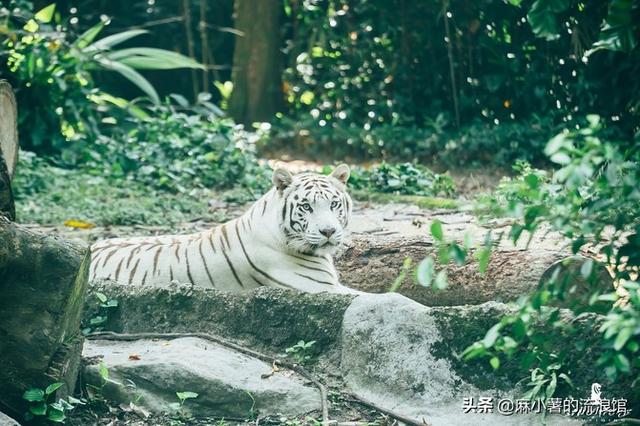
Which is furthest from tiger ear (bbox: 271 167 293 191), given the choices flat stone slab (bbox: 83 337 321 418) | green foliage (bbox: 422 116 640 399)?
green foliage (bbox: 422 116 640 399)

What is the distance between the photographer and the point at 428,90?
1259 cm

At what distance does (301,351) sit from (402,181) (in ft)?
17.0

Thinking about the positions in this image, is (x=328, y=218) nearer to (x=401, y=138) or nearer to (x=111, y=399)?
(x=111, y=399)

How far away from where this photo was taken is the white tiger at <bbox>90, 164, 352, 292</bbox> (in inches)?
211

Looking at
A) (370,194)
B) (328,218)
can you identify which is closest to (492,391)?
(328,218)

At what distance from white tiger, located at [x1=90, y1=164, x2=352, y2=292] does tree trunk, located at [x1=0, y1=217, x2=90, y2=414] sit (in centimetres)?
162

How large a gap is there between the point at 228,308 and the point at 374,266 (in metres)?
1.36

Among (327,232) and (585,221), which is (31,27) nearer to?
(327,232)

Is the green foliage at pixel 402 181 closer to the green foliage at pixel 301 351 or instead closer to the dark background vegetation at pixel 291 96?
the dark background vegetation at pixel 291 96

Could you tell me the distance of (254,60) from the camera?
13.4 m

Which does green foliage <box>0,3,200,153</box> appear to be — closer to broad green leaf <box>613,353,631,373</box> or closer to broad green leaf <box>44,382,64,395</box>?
broad green leaf <box>44,382,64,395</box>

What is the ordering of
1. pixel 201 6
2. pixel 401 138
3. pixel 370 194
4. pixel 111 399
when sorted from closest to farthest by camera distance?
1. pixel 111 399
2. pixel 370 194
3. pixel 401 138
4. pixel 201 6

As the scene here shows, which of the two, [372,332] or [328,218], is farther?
[328,218]

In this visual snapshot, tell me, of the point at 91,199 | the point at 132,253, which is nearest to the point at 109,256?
the point at 132,253
